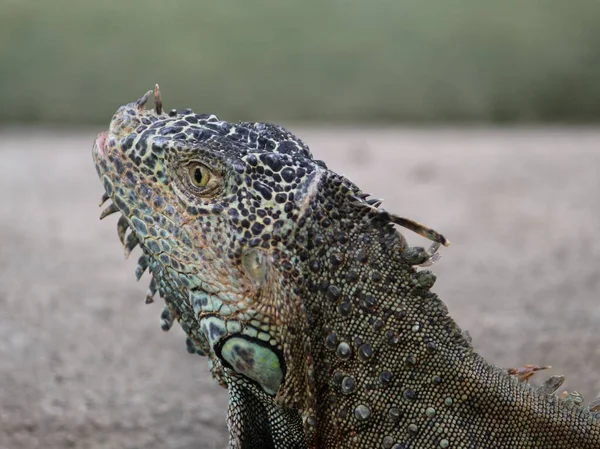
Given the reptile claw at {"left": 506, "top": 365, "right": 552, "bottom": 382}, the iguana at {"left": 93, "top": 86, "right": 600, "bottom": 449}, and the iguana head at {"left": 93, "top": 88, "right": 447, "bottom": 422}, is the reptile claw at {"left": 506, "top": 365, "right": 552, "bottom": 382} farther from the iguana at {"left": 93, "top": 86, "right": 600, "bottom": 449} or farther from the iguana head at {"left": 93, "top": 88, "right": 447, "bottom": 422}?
the iguana head at {"left": 93, "top": 88, "right": 447, "bottom": 422}

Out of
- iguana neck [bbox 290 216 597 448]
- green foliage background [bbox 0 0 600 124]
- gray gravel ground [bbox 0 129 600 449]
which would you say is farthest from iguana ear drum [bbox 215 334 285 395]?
green foliage background [bbox 0 0 600 124]

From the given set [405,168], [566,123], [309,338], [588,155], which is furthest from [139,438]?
[566,123]

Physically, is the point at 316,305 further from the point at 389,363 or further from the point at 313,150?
the point at 313,150

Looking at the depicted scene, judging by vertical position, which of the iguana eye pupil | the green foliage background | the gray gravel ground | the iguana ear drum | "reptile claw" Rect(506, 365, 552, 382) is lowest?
the iguana ear drum

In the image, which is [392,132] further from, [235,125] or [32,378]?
[235,125]

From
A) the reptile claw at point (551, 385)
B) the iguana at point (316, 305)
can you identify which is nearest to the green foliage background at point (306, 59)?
the iguana at point (316, 305)

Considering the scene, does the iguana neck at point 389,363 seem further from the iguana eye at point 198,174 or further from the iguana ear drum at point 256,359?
the iguana eye at point 198,174

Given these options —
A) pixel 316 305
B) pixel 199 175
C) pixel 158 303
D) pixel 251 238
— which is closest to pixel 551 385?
pixel 316 305

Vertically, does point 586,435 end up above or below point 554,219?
below
